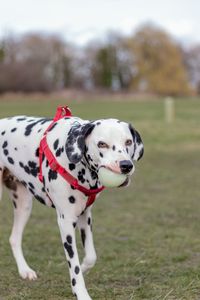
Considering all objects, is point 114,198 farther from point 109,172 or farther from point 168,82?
point 168,82

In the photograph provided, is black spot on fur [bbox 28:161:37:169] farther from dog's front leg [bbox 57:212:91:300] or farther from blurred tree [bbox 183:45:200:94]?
blurred tree [bbox 183:45:200:94]

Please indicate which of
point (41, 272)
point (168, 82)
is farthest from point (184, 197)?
point (168, 82)

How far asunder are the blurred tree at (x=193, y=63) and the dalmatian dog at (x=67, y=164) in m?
93.1

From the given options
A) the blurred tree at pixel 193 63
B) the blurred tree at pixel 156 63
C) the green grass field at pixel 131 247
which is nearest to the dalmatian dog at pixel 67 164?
the green grass field at pixel 131 247

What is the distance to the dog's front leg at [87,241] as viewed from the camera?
4840mm

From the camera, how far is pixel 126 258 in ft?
20.1

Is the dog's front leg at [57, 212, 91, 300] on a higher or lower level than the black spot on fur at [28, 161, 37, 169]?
lower

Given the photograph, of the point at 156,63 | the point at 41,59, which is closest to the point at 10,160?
the point at 41,59

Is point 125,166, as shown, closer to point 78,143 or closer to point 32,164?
point 78,143

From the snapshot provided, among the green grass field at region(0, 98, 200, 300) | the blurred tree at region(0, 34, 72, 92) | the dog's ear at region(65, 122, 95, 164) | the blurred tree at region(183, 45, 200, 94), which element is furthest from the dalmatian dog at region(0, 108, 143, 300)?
the blurred tree at region(183, 45, 200, 94)

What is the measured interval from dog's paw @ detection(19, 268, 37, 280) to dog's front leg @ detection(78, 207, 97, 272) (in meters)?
0.67

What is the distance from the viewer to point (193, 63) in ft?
327

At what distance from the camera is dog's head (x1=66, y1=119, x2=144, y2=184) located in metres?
4.00

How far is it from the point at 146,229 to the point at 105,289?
8.85ft
